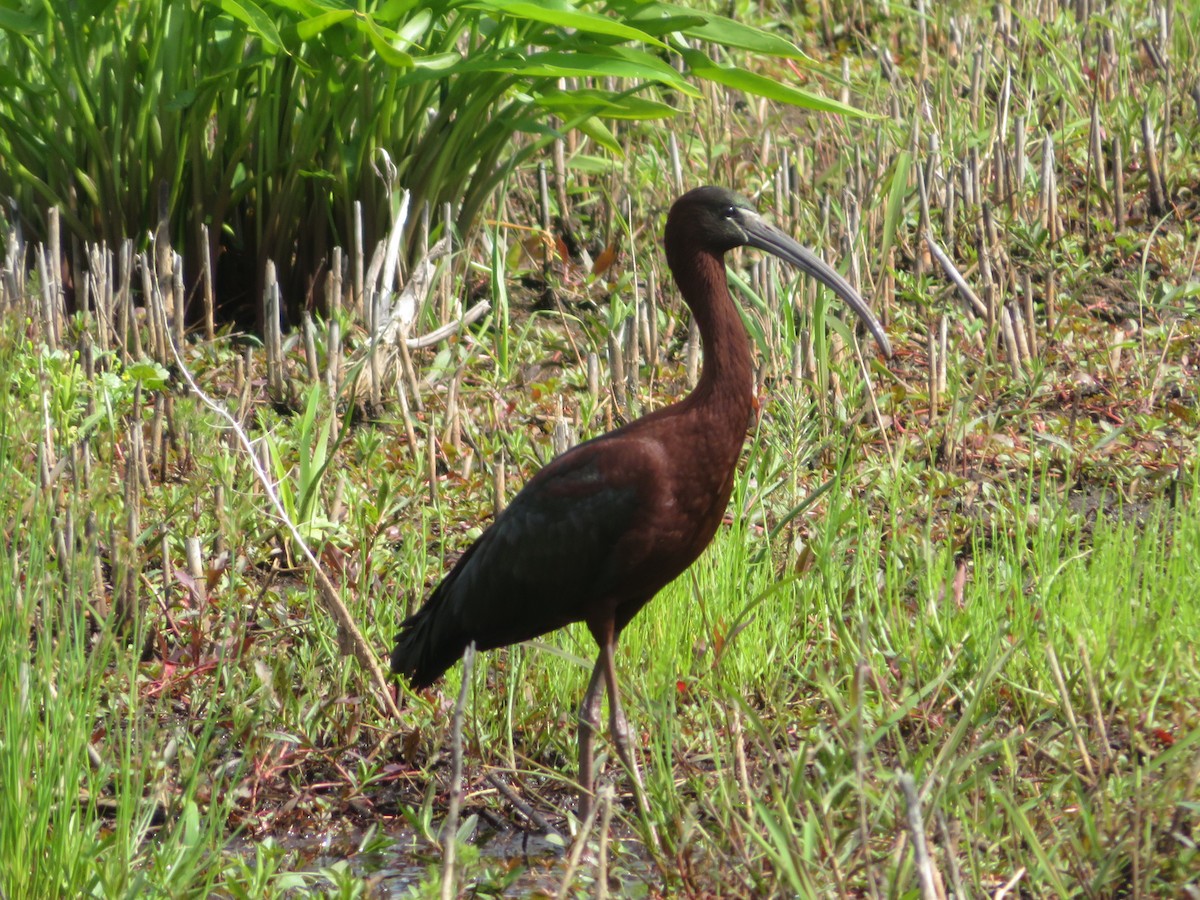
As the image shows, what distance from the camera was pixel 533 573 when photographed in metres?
3.97

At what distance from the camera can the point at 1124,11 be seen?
8.39m

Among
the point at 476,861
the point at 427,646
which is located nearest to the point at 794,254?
the point at 427,646

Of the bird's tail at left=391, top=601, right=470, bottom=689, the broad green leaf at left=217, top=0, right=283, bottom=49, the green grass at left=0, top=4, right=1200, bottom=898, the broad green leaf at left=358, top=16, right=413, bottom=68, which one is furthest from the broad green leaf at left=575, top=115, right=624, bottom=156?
the bird's tail at left=391, top=601, right=470, bottom=689

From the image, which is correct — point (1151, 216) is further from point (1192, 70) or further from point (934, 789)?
point (934, 789)

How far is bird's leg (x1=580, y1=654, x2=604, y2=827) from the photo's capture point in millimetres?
3814

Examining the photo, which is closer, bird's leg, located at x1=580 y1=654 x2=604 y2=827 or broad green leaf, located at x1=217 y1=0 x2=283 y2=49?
bird's leg, located at x1=580 y1=654 x2=604 y2=827

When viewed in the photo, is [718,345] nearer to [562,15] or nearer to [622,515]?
[622,515]

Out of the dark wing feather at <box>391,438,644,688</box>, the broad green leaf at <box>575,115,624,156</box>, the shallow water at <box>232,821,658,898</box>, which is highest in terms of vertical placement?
the broad green leaf at <box>575,115,624,156</box>

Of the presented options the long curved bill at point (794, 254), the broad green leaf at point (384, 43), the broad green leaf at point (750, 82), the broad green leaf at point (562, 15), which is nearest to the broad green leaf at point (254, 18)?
the broad green leaf at point (384, 43)

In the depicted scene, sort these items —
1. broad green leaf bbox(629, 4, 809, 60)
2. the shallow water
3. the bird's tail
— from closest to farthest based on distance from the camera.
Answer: the shallow water → the bird's tail → broad green leaf bbox(629, 4, 809, 60)

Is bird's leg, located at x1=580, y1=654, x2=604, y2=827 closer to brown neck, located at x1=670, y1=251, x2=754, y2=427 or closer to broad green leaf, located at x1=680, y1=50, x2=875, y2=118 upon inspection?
brown neck, located at x1=670, y1=251, x2=754, y2=427

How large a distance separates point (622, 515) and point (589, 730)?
560 millimetres

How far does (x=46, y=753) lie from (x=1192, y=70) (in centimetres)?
649

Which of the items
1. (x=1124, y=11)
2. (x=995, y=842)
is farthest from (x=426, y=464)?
(x=1124, y=11)
